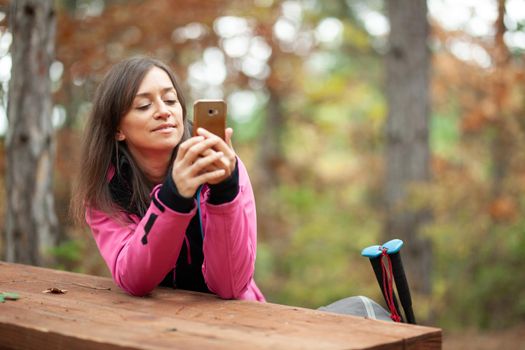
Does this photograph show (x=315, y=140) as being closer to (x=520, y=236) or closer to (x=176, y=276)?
(x=520, y=236)

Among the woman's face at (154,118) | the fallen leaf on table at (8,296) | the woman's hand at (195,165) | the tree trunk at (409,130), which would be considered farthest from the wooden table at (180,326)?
the tree trunk at (409,130)

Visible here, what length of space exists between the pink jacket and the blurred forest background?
2464 mm

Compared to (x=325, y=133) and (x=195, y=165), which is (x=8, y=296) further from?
(x=325, y=133)

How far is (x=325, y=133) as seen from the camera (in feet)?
44.6

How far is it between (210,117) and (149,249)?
510 mm

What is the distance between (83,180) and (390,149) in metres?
5.26

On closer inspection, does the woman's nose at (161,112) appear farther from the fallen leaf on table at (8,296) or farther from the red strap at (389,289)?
the red strap at (389,289)

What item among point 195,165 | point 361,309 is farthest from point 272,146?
point 195,165

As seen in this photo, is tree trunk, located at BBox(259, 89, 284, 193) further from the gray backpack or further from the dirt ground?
the gray backpack

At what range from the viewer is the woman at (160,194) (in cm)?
238

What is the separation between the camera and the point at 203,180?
7.56 feet

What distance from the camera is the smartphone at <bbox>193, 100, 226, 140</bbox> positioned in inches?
95.2

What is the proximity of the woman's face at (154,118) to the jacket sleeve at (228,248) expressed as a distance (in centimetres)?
39

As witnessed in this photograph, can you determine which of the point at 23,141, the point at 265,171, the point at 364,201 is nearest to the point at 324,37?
the point at 265,171
